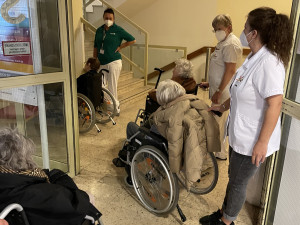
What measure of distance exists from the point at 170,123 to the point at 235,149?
407 mm

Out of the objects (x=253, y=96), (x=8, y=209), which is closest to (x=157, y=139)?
(x=253, y=96)

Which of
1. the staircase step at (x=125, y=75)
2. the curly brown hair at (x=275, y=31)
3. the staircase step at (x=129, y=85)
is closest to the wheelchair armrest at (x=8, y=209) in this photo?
the curly brown hair at (x=275, y=31)

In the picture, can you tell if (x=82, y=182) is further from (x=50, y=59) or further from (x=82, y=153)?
(x=50, y=59)

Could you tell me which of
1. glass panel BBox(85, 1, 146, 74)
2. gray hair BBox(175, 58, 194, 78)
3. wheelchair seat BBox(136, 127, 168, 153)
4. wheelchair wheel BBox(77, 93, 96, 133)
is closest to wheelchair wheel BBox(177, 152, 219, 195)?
wheelchair seat BBox(136, 127, 168, 153)

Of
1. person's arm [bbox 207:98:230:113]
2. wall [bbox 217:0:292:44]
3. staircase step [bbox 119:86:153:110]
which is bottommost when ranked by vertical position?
staircase step [bbox 119:86:153:110]

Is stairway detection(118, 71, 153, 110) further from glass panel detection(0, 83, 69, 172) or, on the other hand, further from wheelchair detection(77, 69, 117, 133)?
glass panel detection(0, 83, 69, 172)

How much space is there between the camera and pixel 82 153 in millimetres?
2820

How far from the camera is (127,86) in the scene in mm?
5027

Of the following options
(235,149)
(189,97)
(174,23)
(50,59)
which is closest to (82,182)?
(50,59)

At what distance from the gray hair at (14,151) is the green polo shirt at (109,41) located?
281 centimetres

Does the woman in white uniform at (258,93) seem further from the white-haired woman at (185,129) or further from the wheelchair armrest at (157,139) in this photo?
the wheelchair armrest at (157,139)

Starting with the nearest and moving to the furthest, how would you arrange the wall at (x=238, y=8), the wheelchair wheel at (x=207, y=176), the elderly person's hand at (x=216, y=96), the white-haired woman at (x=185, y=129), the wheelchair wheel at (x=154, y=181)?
the white-haired woman at (x=185, y=129)
the wheelchair wheel at (x=154, y=181)
the wheelchair wheel at (x=207, y=176)
the elderly person's hand at (x=216, y=96)
the wall at (x=238, y=8)

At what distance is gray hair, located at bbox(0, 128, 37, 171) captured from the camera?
1.03 metres

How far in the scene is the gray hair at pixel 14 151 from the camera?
103cm
